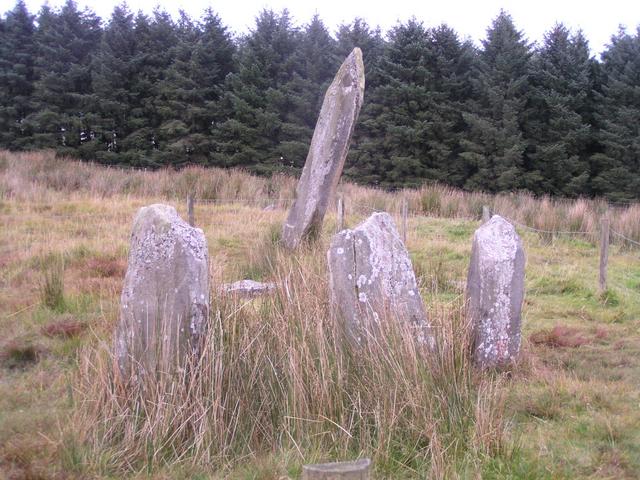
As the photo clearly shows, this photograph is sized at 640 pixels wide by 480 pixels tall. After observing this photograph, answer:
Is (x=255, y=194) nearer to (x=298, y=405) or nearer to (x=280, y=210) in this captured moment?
(x=280, y=210)

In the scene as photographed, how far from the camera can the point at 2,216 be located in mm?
12883

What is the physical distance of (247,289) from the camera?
632 centimetres

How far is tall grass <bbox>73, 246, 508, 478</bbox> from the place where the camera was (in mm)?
3756

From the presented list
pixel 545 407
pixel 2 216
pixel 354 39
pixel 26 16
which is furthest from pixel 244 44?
pixel 545 407

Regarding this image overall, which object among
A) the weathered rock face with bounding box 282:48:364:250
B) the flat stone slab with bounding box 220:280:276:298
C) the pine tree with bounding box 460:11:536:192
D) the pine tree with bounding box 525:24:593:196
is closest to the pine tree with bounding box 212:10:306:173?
A: the pine tree with bounding box 460:11:536:192

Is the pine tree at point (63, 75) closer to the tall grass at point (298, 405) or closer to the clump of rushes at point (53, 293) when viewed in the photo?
the clump of rushes at point (53, 293)

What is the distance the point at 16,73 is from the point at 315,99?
13865 mm

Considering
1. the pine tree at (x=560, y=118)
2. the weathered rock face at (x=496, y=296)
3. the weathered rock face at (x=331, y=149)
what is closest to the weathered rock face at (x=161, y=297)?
the weathered rock face at (x=496, y=296)

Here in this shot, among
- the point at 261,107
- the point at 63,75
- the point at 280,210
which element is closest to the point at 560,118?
the point at 261,107

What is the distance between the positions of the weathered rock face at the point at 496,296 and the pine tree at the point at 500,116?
888 inches

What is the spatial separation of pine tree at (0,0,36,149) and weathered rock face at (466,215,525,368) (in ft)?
93.8

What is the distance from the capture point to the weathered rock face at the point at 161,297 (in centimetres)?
428

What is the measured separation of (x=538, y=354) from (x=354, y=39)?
90.0 ft

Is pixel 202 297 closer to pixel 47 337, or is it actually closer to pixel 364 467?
pixel 364 467
